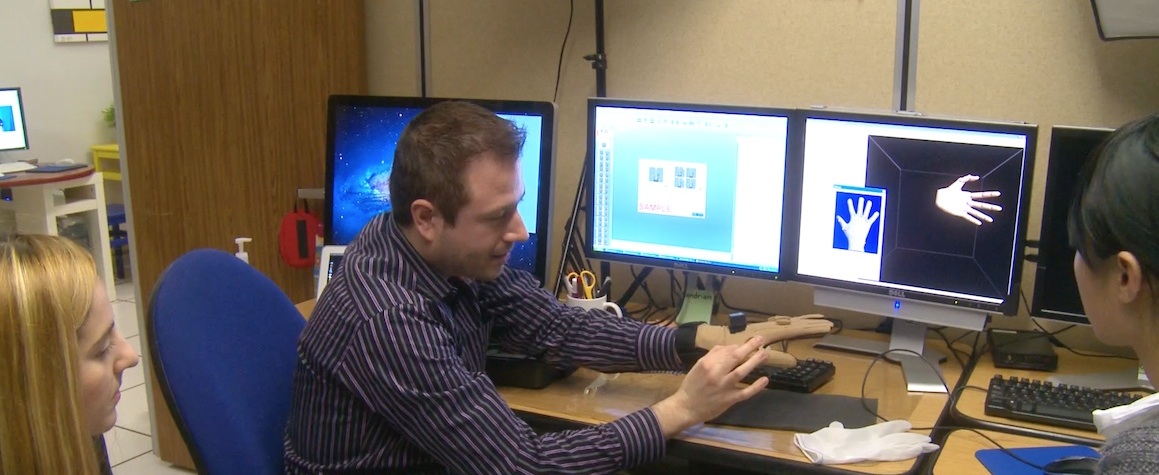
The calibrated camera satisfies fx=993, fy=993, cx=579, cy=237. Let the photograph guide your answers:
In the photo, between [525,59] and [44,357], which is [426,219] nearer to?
[44,357]

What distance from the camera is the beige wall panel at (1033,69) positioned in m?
1.88

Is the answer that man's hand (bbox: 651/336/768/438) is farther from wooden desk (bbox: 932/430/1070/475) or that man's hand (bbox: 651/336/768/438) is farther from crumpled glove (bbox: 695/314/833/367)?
wooden desk (bbox: 932/430/1070/475)

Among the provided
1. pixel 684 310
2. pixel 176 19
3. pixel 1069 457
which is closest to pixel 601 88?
pixel 684 310

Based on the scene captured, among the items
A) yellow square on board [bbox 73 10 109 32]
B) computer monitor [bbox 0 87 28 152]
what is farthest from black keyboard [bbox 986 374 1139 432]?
yellow square on board [bbox 73 10 109 32]

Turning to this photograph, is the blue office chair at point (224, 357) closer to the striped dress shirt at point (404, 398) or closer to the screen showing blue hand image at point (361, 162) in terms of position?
the striped dress shirt at point (404, 398)

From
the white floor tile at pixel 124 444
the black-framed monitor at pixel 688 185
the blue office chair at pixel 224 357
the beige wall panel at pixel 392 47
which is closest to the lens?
the blue office chair at pixel 224 357

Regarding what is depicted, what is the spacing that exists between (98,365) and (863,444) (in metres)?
1.07

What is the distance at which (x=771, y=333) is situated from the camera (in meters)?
1.81

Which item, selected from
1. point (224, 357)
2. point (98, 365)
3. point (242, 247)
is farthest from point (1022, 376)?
point (242, 247)

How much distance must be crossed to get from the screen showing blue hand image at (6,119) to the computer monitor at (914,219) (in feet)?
16.3

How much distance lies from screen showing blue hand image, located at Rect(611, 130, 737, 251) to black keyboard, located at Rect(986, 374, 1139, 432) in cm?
62

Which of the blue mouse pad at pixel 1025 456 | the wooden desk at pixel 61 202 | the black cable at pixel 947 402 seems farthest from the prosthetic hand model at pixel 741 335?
the wooden desk at pixel 61 202

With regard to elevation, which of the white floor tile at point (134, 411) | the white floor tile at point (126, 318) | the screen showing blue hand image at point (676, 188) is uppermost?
the screen showing blue hand image at point (676, 188)

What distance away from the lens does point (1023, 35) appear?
6.39ft
